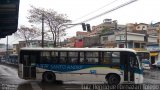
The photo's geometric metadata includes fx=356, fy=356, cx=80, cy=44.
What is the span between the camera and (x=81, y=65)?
23.8m

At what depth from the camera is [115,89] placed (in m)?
20.2

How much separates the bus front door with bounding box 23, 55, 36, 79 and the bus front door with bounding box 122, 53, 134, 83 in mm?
6205

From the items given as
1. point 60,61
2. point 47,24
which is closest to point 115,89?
point 60,61

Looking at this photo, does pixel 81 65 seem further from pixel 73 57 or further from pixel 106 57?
pixel 106 57

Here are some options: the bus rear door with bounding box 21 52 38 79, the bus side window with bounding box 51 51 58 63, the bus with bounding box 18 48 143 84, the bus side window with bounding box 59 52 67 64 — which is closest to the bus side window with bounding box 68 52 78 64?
the bus with bounding box 18 48 143 84

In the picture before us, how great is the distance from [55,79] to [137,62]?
5.70m

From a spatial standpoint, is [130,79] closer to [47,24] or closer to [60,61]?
[60,61]

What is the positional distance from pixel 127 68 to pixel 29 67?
672 cm

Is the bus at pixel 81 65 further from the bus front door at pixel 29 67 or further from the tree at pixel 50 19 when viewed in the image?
the tree at pixel 50 19

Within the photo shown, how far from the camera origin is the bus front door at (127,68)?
22.9 m

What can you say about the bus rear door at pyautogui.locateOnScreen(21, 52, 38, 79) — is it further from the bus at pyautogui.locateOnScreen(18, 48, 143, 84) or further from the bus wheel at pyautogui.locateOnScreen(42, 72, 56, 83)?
the bus wheel at pyautogui.locateOnScreen(42, 72, 56, 83)

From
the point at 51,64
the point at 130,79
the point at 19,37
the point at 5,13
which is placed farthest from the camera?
the point at 19,37

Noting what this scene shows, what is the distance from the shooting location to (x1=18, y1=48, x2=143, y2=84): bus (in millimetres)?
22984

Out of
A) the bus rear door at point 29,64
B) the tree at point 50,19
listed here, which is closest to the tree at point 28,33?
the tree at point 50,19
